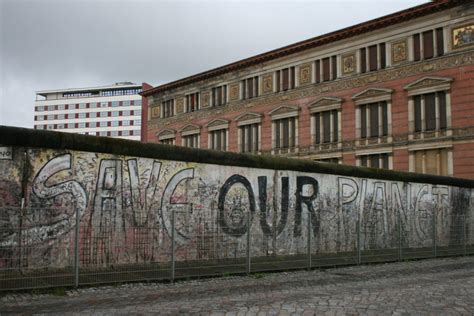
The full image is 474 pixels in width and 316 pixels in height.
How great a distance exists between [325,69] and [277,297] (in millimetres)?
31998

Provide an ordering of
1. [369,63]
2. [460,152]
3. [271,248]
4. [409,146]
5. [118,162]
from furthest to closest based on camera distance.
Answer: [369,63] < [409,146] < [460,152] < [271,248] < [118,162]

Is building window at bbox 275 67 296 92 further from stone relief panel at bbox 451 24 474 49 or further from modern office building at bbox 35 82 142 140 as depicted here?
modern office building at bbox 35 82 142 140

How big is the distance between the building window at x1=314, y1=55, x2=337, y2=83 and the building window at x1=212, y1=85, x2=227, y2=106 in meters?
10.1

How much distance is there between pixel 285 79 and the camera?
42.3 m

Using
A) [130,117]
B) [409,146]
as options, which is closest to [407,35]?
[409,146]

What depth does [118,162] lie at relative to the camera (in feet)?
41.5

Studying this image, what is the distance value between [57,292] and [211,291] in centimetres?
281

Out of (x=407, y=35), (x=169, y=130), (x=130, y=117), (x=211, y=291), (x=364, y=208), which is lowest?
(x=211, y=291)

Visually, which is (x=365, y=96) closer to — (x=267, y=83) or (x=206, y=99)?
(x=267, y=83)

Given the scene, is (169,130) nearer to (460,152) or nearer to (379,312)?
(460,152)

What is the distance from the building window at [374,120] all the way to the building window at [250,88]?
10.5 metres

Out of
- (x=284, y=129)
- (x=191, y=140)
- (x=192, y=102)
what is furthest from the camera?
(x=192, y=102)

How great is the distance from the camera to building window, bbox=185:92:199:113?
50094mm

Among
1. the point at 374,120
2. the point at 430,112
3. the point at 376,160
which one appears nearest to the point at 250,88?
the point at 374,120
